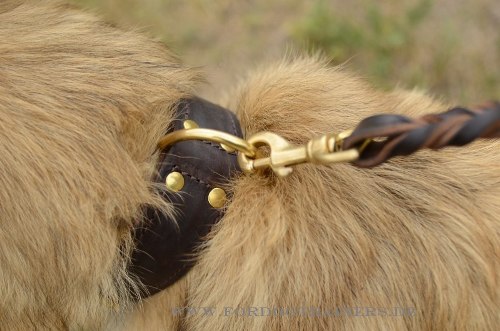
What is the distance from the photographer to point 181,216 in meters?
1.28

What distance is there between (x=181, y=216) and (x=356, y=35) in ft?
6.60

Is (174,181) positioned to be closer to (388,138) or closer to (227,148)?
(227,148)

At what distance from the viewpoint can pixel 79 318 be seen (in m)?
1.29

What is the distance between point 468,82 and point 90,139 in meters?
2.33

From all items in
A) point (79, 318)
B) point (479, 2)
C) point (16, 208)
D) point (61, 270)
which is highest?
point (479, 2)

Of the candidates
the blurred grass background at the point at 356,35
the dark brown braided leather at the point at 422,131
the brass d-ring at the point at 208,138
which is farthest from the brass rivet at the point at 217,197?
the blurred grass background at the point at 356,35

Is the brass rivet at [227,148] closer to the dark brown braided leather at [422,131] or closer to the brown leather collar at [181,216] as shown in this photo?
the brown leather collar at [181,216]

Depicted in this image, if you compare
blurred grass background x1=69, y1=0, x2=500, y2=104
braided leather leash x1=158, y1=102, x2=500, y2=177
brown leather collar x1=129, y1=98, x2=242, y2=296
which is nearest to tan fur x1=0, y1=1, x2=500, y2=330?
brown leather collar x1=129, y1=98, x2=242, y2=296

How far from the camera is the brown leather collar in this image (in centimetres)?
126

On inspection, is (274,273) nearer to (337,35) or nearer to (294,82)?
(294,82)

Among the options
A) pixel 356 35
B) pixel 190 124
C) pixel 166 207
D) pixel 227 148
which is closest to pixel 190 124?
pixel 190 124

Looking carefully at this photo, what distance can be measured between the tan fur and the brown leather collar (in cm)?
3

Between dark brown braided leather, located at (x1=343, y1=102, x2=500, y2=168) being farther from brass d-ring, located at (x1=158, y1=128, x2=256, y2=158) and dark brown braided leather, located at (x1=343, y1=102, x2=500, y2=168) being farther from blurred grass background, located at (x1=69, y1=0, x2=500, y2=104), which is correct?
blurred grass background, located at (x1=69, y1=0, x2=500, y2=104)

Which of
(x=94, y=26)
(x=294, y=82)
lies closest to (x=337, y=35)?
(x=294, y=82)
